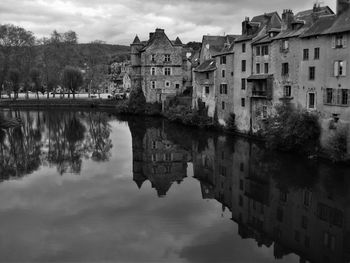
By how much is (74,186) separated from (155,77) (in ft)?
155

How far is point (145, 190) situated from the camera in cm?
2573

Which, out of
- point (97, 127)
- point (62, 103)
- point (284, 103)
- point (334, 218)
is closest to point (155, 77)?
point (97, 127)

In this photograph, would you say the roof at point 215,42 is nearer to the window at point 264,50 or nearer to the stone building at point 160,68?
the window at point 264,50

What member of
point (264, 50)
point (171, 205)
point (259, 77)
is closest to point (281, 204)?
point (171, 205)

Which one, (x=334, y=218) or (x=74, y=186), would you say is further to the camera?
(x=74, y=186)

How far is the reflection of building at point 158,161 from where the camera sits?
28.4 metres

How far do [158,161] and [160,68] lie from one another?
3944cm

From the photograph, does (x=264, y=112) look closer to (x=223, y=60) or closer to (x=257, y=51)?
(x=257, y=51)

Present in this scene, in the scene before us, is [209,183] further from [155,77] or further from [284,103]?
[155,77]

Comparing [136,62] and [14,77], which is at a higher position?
[136,62]

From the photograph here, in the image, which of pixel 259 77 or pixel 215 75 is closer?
pixel 259 77

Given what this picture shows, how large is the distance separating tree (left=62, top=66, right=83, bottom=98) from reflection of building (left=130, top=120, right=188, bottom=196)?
4600 centimetres

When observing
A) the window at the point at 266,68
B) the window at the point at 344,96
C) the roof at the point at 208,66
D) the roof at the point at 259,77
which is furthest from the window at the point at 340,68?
the roof at the point at 208,66

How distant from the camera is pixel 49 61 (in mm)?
92812
